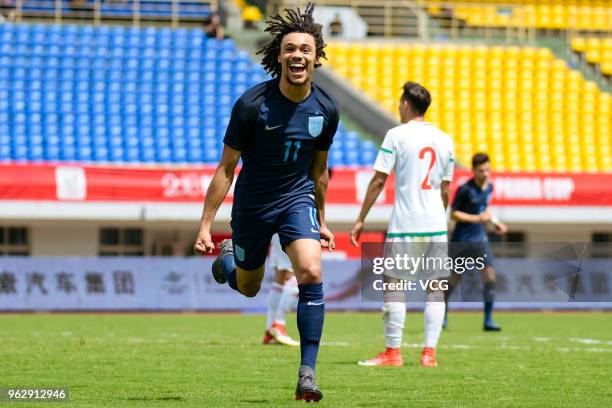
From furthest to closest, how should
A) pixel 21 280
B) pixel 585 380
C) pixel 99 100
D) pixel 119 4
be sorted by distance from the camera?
A: pixel 119 4
pixel 99 100
pixel 21 280
pixel 585 380

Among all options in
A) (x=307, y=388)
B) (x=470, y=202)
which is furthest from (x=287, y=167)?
(x=470, y=202)

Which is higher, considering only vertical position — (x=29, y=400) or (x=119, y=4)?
(x=119, y=4)

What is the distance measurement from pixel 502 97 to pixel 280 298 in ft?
64.3

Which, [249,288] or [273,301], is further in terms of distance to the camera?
[273,301]

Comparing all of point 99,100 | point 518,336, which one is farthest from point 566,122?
point 518,336

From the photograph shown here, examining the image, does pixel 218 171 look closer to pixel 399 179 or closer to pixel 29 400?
pixel 29 400

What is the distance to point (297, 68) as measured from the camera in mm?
7688

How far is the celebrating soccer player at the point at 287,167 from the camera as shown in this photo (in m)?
7.70

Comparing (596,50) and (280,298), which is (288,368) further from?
(596,50)

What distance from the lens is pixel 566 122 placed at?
102 ft

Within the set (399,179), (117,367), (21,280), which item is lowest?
(21,280)

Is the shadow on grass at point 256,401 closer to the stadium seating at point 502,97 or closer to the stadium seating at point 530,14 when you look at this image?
the stadium seating at point 502,97

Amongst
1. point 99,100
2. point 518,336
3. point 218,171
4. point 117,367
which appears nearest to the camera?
point 218,171

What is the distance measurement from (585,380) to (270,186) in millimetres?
2829
